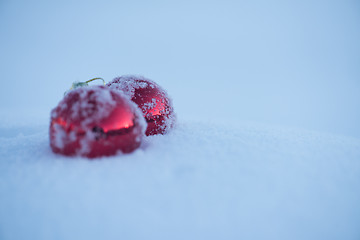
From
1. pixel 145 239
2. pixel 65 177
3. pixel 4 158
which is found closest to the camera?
pixel 145 239

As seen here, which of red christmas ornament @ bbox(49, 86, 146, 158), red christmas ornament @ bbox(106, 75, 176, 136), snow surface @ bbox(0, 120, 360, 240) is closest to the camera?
snow surface @ bbox(0, 120, 360, 240)

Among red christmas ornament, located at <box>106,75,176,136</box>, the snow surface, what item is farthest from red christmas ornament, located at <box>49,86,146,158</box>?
red christmas ornament, located at <box>106,75,176,136</box>

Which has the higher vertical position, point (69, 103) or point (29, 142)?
point (69, 103)

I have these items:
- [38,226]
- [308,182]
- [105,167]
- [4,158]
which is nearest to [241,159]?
[308,182]

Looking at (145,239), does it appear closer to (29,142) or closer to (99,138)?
(99,138)

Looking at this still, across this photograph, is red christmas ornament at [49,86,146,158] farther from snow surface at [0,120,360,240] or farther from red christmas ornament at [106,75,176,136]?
red christmas ornament at [106,75,176,136]

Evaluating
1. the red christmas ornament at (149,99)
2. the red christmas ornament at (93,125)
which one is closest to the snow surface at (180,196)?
the red christmas ornament at (93,125)
